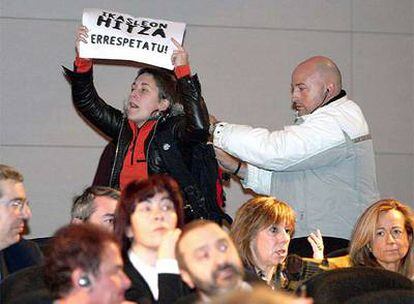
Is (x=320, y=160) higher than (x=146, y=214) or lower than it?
A: higher

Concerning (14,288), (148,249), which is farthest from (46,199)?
(14,288)

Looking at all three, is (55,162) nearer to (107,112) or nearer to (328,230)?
(107,112)

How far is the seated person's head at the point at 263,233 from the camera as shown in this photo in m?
4.81

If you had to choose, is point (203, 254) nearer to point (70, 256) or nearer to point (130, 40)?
point (70, 256)

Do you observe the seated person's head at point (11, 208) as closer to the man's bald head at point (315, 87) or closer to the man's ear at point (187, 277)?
the man's ear at point (187, 277)

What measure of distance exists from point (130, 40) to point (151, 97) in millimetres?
335

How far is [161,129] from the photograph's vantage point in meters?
5.51

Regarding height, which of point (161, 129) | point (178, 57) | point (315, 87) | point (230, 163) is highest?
point (178, 57)

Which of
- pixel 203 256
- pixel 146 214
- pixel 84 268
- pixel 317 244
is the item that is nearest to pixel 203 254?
pixel 203 256

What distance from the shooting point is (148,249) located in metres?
3.92

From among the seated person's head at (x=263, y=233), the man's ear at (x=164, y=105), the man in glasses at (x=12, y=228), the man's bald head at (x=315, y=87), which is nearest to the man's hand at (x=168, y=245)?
the man in glasses at (x=12, y=228)

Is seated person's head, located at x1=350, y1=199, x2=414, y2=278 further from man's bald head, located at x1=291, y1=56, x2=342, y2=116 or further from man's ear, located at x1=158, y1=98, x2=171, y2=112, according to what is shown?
man's ear, located at x1=158, y1=98, x2=171, y2=112

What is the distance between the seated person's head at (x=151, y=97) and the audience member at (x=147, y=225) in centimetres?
155

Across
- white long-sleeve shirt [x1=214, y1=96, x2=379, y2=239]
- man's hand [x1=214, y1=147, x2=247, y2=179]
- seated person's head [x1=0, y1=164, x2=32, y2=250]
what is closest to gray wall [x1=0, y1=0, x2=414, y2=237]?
man's hand [x1=214, y1=147, x2=247, y2=179]
